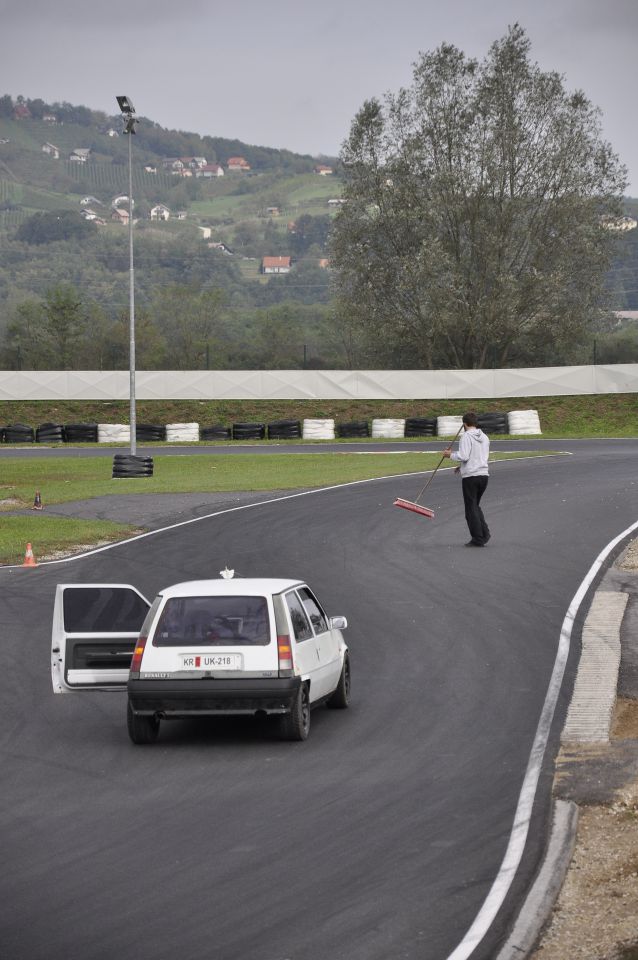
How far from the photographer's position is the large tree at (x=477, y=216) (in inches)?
2579

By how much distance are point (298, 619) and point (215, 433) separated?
45753 mm

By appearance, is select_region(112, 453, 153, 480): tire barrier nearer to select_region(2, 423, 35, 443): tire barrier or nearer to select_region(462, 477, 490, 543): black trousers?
select_region(462, 477, 490, 543): black trousers

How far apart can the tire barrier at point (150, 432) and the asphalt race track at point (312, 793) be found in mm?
37052

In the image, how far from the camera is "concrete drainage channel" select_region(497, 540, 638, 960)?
705 centimetres

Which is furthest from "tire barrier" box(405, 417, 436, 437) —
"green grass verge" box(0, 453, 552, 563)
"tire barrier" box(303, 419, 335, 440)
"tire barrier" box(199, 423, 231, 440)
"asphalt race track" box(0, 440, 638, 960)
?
"asphalt race track" box(0, 440, 638, 960)

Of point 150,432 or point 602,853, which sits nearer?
point 602,853

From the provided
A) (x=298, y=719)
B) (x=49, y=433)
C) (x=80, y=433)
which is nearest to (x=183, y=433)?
(x=80, y=433)

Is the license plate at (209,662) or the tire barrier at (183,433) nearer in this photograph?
the license plate at (209,662)

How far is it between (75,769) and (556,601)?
898cm

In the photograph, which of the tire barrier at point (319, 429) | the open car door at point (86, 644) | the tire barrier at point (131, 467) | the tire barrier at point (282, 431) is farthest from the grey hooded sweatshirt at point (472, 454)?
the tire barrier at point (282, 431)

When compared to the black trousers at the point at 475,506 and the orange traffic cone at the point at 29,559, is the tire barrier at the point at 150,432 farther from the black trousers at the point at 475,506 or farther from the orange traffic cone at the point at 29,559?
the black trousers at the point at 475,506

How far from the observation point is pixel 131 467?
40.4 metres

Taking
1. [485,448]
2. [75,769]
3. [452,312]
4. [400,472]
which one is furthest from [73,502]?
[452,312]

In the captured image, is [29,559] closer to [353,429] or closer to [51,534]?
[51,534]
